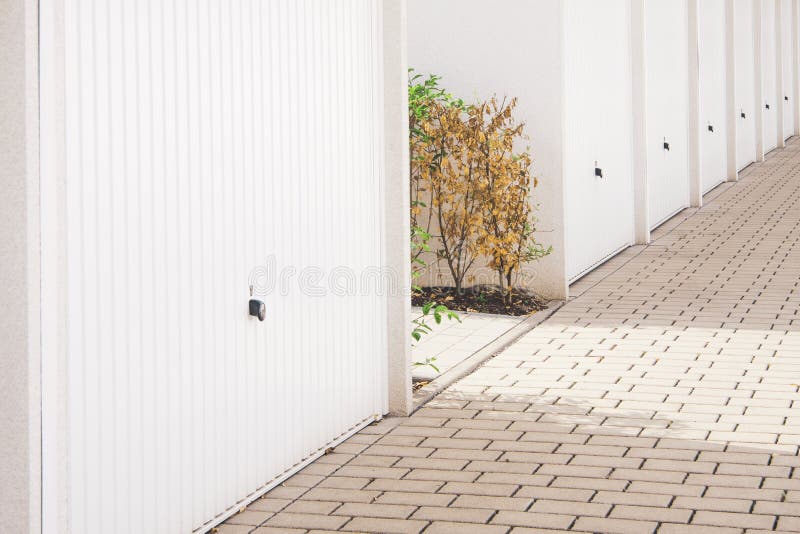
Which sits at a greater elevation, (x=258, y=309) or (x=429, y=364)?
(x=258, y=309)

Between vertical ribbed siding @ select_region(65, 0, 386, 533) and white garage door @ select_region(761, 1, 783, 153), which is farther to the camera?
white garage door @ select_region(761, 1, 783, 153)

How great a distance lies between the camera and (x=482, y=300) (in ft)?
31.4

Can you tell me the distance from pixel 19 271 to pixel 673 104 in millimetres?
12678

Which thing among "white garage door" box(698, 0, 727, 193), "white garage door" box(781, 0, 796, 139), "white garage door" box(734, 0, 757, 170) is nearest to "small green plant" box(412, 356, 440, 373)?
"white garage door" box(698, 0, 727, 193)

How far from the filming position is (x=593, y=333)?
8.43 meters

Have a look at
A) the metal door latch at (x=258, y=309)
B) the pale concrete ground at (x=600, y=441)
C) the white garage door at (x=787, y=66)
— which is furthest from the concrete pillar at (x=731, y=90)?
the metal door latch at (x=258, y=309)

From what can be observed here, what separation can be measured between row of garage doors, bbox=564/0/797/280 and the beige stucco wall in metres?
7.05

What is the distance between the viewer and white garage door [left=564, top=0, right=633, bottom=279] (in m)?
10.3

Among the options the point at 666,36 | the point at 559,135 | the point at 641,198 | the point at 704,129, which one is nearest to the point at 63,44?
the point at 559,135

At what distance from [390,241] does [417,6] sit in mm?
4282

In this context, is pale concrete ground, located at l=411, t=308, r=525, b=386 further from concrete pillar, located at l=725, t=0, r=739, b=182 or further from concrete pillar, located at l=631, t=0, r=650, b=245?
concrete pillar, located at l=725, t=0, r=739, b=182

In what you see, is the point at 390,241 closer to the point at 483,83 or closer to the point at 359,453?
the point at 359,453

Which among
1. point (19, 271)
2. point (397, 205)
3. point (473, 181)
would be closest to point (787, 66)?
point (473, 181)

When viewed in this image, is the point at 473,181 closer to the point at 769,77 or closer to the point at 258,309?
the point at 258,309
